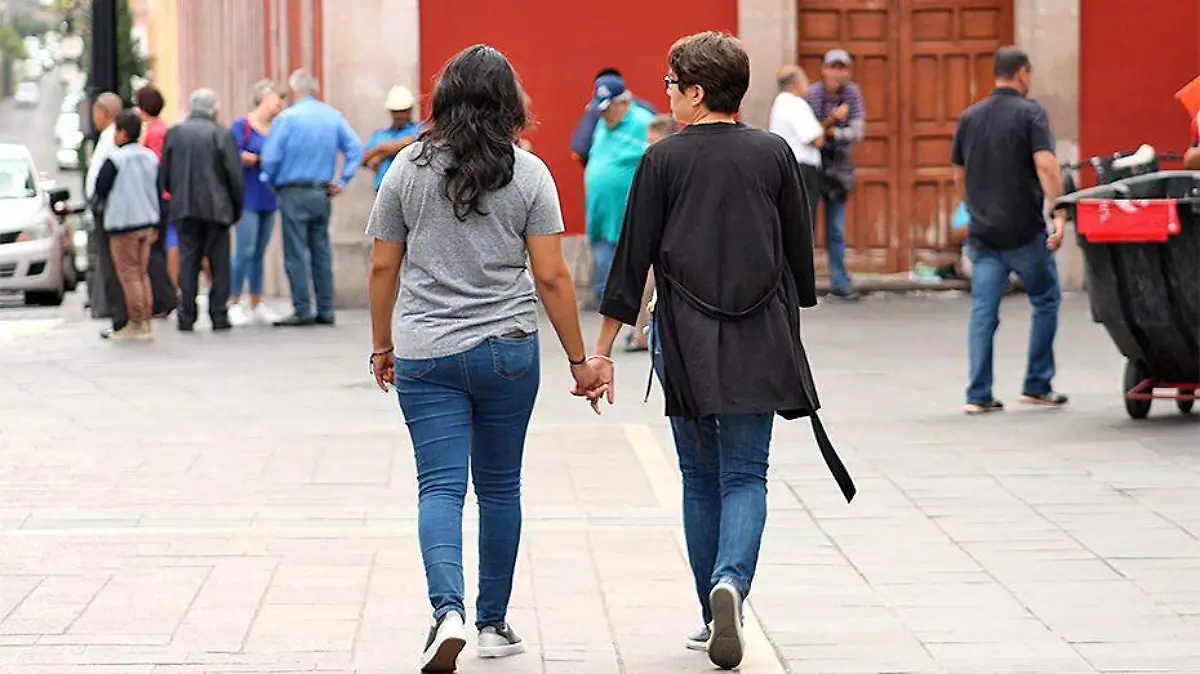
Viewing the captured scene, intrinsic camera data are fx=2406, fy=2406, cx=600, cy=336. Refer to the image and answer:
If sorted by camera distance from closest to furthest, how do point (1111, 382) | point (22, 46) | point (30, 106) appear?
point (1111, 382) → point (30, 106) → point (22, 46)

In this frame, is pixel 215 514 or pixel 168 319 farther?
pixel 168 319

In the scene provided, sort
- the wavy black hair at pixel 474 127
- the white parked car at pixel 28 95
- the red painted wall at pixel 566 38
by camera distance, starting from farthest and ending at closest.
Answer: the white parked car at pixel 28 95 → the red painted wall at pixel 566 38 → the wavy black hair at pixel 474 127

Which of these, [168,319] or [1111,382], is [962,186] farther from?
[168,319]

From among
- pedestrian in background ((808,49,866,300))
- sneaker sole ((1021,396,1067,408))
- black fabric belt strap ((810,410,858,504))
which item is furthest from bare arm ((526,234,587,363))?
pedestrian in background ((808,49,866,300))

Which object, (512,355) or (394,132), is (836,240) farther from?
(512,355)

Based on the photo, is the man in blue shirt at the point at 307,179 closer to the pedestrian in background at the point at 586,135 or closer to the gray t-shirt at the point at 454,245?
the pedestrian in background at the point at 586,135

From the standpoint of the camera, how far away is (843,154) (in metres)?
18.0

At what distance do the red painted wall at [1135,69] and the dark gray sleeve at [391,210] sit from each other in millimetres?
13307

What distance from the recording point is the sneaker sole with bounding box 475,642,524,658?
6270 millimetres

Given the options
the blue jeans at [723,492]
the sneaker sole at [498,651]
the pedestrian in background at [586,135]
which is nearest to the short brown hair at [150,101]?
the pedestrian in background at [586,135]

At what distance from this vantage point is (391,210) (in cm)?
606

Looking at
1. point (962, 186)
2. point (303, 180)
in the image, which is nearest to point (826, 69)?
point (303, 180)

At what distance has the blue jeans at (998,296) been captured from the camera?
11.4 meters

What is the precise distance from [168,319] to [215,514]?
31.2ft
